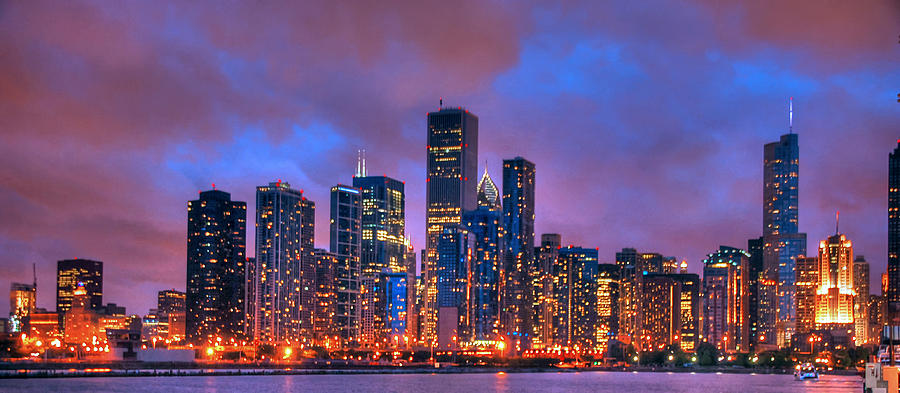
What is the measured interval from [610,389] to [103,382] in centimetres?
8884

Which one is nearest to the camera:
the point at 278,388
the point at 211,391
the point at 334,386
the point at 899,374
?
the point at 899,374

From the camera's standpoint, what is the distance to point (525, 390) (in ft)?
572

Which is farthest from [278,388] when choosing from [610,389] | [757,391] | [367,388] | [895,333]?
[895,333]

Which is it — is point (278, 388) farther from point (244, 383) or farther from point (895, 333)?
point (895, 333)

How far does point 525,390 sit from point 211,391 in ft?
171

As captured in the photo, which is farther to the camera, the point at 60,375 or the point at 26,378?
the point at 60,375

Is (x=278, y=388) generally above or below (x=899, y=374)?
below

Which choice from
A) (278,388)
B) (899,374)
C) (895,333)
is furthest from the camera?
(278,388)

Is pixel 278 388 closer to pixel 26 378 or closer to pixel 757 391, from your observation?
pixel 26 378

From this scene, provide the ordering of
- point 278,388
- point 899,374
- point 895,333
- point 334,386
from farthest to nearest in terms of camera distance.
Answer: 1. point 334,386
2. point 278,388
3. point 895,333
4. point 899,374

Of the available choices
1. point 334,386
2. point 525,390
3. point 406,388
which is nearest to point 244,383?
point 334,386

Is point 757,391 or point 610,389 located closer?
point 757,391

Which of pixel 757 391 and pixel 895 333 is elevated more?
pixel 895 333

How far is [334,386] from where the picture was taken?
183m
